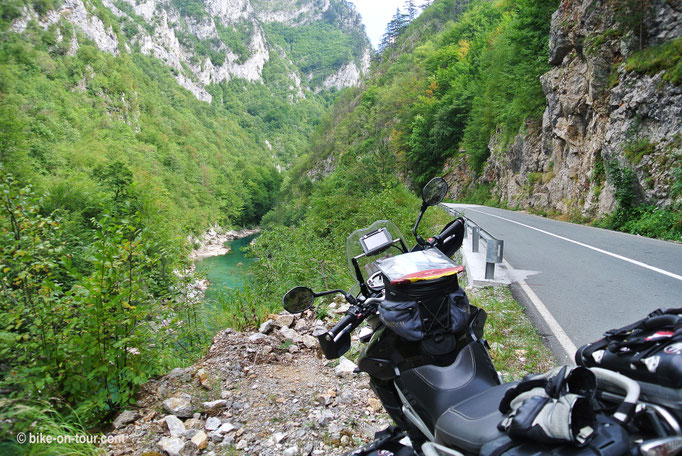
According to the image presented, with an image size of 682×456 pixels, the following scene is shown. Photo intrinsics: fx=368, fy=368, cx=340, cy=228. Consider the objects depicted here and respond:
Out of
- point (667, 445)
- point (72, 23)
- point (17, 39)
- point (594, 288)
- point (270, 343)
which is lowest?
point (594, 288)

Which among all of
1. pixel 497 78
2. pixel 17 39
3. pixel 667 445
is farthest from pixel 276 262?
pixel 17 39

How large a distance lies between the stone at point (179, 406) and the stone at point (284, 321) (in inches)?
88.3

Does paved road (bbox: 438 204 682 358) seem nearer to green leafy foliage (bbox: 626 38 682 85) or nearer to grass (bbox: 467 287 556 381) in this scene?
grass (bbox: 467 287 556 381)

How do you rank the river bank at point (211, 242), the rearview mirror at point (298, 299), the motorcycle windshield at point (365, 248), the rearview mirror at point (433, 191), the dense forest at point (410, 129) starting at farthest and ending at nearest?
the river bank at point (211, 242) → the dense forest at point (410, 129) → the rearview mirror at point (433, 191) → the motorcycle windshield at point (365, 248) → the rearview mirror at point (298, 299)

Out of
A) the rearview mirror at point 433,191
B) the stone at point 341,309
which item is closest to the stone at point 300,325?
the stone at point 341,309

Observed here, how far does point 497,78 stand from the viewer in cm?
2997

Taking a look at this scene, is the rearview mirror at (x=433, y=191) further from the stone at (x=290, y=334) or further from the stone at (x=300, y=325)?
the stone at (x=300, y=325)

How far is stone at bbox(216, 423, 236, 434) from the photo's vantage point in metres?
3.61

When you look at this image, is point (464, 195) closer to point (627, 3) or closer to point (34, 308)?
point (627, 3)

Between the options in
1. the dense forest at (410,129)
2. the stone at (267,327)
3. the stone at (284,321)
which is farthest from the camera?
the dense forest at (410,129)

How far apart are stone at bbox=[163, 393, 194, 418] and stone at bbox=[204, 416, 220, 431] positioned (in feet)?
0.84

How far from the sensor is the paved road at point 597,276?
4.67 meters

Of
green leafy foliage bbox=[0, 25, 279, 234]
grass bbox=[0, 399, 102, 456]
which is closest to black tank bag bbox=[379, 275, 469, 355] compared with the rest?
grass bbox=[0, 399, 102, 456]

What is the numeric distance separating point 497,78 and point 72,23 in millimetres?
90862
